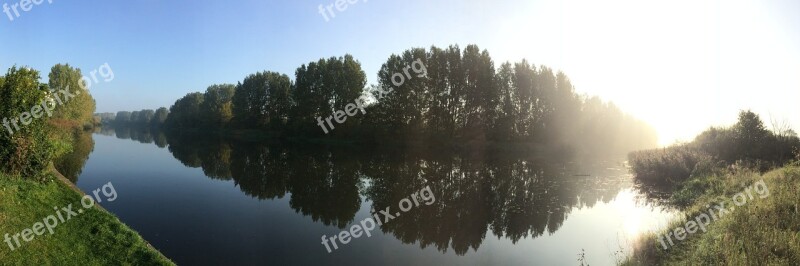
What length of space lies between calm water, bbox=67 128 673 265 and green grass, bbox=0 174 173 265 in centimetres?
127

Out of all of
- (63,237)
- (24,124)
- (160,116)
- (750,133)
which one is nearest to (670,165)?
(750,133)

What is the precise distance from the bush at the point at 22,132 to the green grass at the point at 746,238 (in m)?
18.0

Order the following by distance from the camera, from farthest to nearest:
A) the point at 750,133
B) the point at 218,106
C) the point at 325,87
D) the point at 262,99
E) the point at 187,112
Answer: the point at 187,112, the point at 218,106, the point at 262,99, the point at 325,87, the point at 750,133

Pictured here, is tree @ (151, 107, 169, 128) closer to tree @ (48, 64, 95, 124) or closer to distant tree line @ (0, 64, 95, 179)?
tree @ (48, 64, 95, 124)

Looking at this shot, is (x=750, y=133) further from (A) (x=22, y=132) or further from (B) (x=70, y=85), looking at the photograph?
(B) (x=70, y=85)

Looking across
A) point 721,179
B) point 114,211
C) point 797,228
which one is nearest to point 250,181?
point 114,211

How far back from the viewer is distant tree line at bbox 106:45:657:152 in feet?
177

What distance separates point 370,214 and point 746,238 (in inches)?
451

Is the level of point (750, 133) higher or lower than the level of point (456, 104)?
lower

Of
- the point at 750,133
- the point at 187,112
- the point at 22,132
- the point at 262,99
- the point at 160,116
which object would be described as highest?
the point at 160,116

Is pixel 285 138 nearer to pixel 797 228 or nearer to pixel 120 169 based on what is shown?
pixel 120 169

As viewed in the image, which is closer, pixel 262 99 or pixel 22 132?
pixel 22 132

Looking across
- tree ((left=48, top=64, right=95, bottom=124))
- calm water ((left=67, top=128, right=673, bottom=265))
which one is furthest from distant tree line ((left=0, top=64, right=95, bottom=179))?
tree ((left=48, top=64, right=95, bottom=124))

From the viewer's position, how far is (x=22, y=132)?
13.0m
